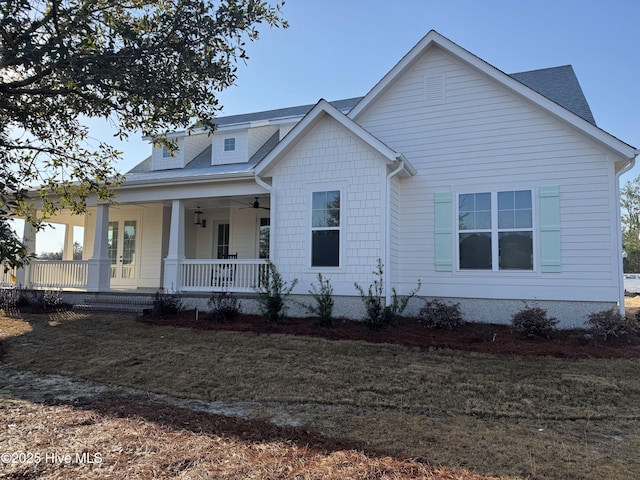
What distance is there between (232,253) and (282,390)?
948 centimetres

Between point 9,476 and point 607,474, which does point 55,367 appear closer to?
point 9,476

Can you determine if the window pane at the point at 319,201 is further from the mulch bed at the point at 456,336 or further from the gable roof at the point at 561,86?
the gable roof at the point at 561,86

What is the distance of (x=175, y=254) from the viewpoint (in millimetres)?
11852

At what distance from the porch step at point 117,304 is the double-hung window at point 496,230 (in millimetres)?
7664

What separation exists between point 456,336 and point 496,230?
2703 mm

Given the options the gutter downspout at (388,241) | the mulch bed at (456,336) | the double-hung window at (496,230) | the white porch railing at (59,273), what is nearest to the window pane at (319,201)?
the gutter downspout at (388,241)

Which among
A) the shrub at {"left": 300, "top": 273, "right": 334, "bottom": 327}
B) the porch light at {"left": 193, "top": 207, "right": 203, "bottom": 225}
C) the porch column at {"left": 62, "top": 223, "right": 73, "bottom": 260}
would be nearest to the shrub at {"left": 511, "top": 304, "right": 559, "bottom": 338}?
the shrub at {"left": 300, "top": 273, "right": 334, "bottom": 327}

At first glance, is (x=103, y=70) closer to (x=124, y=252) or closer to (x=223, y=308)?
(x=223, y=308)

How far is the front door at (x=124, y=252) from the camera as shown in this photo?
15742 mm

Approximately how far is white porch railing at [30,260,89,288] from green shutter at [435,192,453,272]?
9565 millimetres

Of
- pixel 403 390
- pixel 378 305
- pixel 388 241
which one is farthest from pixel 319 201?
pixel 403 390

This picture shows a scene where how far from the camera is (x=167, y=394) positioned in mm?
5609

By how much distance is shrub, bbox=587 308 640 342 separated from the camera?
769cm

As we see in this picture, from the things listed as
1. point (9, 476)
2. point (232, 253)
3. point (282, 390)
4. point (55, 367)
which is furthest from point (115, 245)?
point (9, 476)
